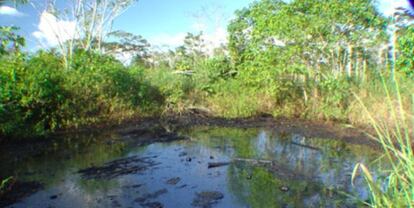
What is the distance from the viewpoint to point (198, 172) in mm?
6207

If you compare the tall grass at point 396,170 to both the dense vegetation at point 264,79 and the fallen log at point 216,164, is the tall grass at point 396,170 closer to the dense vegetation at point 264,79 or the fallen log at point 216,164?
the fallen log at point 216,164

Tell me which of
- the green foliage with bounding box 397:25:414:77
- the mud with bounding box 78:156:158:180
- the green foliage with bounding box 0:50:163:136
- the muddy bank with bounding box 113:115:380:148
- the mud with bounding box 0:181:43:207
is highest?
the green foliage with bounding box 397:25:414:77

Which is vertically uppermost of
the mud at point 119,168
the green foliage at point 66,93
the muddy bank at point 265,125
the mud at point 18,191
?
the green foliage at point 66,93

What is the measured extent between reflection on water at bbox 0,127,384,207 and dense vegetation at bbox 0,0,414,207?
1477mm

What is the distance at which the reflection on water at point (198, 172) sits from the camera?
4.92 meters

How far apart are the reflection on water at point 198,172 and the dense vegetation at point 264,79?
148 cm

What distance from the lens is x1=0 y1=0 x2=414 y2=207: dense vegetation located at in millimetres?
8914

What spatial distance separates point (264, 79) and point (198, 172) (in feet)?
20.5

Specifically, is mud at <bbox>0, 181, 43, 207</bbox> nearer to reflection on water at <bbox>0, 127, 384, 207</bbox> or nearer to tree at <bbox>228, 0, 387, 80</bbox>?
reflection on water at <bbox>0, 127, 384, 207</bbox>

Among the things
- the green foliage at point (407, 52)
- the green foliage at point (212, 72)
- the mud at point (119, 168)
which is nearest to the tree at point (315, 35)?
the green foliage at point (407, 52)

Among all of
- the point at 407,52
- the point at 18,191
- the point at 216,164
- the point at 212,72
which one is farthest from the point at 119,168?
the point at 212,72

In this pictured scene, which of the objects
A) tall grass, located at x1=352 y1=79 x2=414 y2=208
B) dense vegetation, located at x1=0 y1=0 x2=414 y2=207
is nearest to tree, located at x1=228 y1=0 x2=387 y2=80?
dense vegetation, located at x1=0 y1=0 x2=414 y2=207

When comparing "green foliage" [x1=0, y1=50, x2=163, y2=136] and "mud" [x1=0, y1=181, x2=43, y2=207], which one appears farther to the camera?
"green foliage" [x1=0, y1=50, x2=163, y2=136]

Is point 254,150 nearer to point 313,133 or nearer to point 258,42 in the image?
point 313,133
